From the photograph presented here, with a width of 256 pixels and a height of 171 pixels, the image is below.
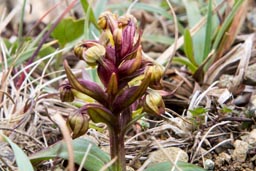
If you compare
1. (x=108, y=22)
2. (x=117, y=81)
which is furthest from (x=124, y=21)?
(x=117, y=81)

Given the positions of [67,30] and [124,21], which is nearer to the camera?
[124,21]

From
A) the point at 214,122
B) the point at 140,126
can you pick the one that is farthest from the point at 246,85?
the point at 140,126

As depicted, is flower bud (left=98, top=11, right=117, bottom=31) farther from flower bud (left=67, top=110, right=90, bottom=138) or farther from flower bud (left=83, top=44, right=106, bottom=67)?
flower bud (left=67, top=110, right=90, bottom=138)

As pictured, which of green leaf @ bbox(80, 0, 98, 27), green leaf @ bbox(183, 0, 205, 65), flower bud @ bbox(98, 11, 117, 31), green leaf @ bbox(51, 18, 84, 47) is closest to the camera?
flower bud @ bbox(98, 11, 117, 31)

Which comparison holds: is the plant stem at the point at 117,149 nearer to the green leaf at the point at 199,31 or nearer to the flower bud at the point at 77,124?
the flower bud at the point at 77,124

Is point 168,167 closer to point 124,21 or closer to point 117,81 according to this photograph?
point 117,81

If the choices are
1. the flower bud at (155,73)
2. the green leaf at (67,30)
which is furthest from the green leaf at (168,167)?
the green leaf at (67,30)

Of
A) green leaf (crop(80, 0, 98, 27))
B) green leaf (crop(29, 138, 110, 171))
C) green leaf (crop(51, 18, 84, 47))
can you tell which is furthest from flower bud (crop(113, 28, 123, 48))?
green leaf (crop(51, 18, 84, 47))

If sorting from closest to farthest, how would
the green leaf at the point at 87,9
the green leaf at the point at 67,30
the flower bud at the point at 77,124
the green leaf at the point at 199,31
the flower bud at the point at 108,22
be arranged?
the flower bud at the point at 77,124 → the flower bud at the point at 108,22 → the green leaf at the point at 87,9 → the green leaf at the point at 199,31 → the green leaf at the point at 67,30
